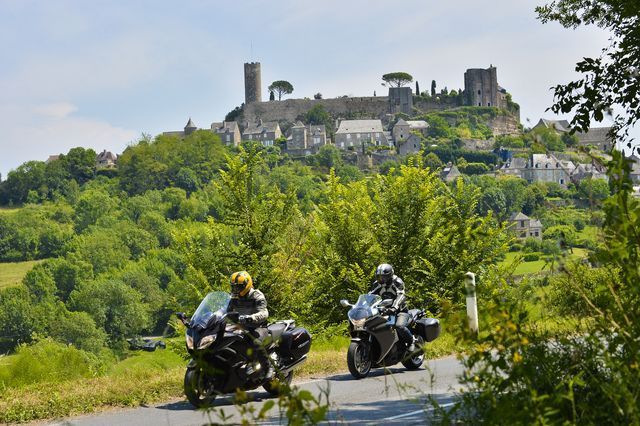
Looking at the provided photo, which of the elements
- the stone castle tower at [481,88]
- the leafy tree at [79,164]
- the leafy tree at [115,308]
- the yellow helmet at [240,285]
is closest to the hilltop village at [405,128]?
the stone castle tower at [481,88]

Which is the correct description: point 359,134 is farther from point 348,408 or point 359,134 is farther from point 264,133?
point 348,408

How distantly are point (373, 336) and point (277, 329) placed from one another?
5.03ft

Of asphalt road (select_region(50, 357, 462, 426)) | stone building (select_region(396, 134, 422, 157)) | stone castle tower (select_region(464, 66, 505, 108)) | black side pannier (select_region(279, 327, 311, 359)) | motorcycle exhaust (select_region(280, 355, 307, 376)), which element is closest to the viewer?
asphalt road (select_region(50, 357, 462, 426))

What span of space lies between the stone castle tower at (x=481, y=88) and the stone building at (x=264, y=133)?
34.5 metres

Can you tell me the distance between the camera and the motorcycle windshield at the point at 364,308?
12812 mm

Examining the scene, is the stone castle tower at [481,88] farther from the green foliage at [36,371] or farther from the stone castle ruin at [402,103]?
the green foliage at [36,371]

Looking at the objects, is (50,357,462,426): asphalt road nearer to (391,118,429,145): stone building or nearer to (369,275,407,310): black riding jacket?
(369,275,407,310): black riding jacket

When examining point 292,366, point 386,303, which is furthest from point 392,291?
point 292,366

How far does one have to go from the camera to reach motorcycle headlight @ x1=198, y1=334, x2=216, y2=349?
10501mm

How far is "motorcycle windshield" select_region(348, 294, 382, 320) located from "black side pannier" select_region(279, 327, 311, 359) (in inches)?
40.0

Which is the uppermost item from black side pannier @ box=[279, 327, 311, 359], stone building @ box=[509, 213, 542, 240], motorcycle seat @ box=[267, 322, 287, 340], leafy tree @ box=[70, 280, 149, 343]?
stone building @ box=[509, 213, 542, 240]

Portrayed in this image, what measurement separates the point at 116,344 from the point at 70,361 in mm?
92463

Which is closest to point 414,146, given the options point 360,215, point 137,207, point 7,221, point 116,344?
point 137,207

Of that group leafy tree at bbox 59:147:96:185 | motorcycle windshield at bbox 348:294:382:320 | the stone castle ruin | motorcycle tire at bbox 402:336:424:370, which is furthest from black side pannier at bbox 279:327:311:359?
the stone castle ruin
